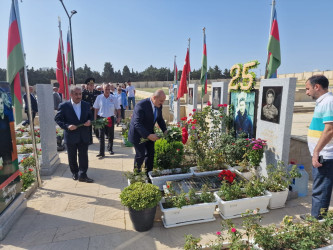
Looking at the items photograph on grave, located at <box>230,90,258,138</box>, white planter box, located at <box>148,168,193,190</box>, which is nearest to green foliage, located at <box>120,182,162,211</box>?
white planter box, located at <box>148,168,193,190</box>

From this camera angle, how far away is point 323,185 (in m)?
2.78

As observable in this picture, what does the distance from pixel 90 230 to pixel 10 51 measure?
123 inches

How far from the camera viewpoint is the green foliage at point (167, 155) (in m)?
4.49

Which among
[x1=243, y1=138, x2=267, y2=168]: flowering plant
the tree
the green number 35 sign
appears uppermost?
the tree

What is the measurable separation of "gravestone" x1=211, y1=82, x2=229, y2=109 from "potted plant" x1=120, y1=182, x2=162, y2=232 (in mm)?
3390

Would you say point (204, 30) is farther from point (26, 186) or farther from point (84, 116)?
point (26, 186)

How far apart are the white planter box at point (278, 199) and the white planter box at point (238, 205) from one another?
142mm

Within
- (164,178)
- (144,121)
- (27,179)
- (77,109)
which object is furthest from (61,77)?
(164,178)

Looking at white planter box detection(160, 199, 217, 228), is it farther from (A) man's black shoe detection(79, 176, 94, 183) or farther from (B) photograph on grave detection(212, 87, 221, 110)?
(B) photograph on grave detection(212, 87, 221, 110)

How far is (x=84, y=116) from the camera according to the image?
14.7ft

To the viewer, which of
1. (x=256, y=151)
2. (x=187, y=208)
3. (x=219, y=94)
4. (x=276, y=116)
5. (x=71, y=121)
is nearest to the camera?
(x=187, y=208)

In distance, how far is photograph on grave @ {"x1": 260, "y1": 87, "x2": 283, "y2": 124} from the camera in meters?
3.73

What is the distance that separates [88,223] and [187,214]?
1.42 metres

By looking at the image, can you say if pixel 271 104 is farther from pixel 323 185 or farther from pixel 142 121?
pixel 142 121
